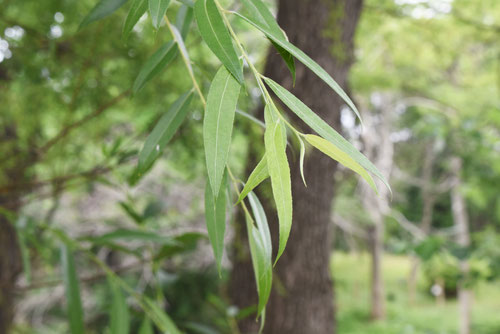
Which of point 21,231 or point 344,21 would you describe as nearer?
point 21,231

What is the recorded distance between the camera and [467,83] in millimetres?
5969

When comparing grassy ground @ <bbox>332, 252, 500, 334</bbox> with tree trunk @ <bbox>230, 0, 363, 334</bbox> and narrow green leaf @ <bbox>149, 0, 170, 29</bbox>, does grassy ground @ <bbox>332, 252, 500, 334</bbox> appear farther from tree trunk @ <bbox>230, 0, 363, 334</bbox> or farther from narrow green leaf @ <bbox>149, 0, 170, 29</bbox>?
narrow green leaf @ <bbox>149, 0, 170, 29</bbox>

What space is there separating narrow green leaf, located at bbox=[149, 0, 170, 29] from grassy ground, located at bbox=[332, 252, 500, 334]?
19.7ft

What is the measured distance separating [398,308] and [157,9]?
29.4ft

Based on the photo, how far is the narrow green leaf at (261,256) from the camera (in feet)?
0.80

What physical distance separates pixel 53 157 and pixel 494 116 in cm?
128

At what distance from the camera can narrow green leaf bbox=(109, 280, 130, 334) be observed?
519 mm

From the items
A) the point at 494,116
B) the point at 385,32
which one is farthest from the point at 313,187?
the point at 385,32

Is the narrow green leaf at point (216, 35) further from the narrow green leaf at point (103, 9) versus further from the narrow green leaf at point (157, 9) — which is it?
the narrow green leaf at point (103, 9)

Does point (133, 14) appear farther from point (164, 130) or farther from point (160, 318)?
point (160, 318)

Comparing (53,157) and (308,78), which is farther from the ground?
(308,78)

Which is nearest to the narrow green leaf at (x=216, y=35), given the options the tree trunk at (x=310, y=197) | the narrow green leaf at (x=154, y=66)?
the narrow green leaf at (x=154, y=66)

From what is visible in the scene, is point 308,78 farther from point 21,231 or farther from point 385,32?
point 385,32

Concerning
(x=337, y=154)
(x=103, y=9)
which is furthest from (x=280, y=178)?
(x=103, y=9)
